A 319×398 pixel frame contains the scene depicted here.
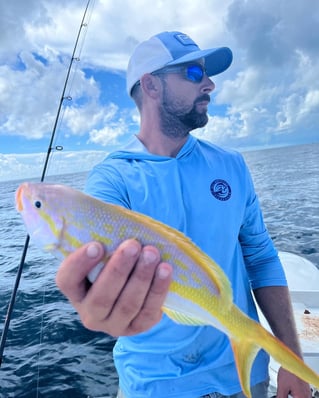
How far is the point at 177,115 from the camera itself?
2.50 m

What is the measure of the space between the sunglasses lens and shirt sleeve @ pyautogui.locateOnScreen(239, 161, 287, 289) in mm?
786

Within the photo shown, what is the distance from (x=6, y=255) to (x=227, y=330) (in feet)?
44.7

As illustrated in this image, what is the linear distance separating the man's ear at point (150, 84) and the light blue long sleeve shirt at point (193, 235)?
1.48 ft

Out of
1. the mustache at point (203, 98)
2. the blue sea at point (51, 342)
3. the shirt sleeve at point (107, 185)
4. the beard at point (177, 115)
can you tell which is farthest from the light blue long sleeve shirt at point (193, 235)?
the blue sea at point (51, 342)

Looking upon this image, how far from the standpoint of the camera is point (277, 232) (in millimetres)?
11984

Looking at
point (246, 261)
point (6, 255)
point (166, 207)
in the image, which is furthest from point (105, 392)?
point (6, 255)

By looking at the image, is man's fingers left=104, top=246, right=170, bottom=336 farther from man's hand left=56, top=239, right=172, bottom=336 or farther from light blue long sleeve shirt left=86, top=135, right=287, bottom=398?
light blue long sleeve shirt left=86, top=135, right=287, bottom=398

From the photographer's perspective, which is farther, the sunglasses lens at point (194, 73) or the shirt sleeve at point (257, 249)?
the sunglasses lens at point (194, 73)

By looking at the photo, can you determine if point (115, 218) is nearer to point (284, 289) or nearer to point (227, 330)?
point (227, 330)

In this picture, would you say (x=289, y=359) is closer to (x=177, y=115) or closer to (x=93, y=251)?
(x=93, y=251)

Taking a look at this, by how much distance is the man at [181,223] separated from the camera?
183 centimetres

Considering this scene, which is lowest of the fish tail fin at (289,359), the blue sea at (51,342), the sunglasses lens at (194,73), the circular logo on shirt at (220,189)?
the blue sea at (51,342)

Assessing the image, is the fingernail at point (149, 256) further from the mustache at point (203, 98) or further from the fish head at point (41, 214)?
→ the mustache at point (203, 98)

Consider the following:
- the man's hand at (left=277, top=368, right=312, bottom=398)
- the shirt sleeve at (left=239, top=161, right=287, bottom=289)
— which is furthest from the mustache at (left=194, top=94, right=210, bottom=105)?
the man's hand at (left=277, top=368, right=312, bottom=398)
